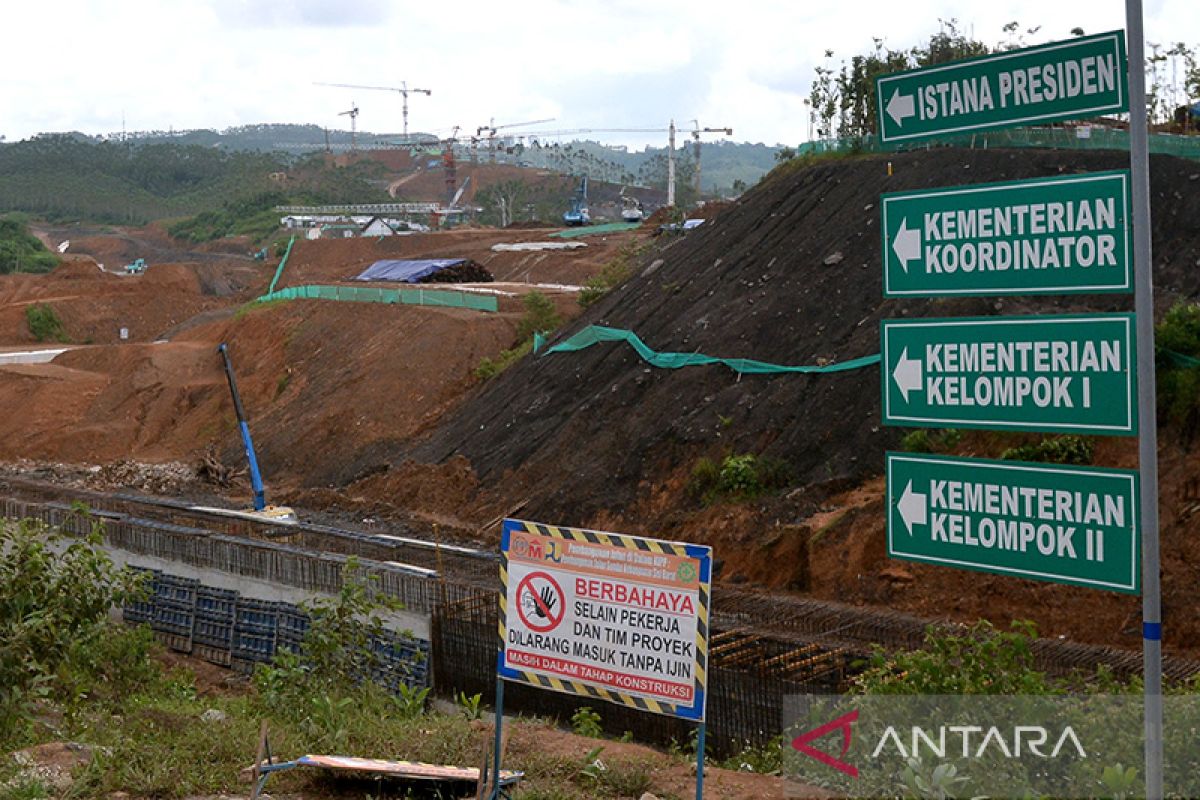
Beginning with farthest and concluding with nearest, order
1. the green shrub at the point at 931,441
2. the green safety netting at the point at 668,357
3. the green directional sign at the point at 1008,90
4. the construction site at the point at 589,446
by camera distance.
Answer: the green safety netting at the point at 668,357 → the green shrub at the point at 931,441 → the construction site at the point at 589,446 → the green directional sign at the point at 1008,90

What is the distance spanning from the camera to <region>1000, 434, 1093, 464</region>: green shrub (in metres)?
20.2

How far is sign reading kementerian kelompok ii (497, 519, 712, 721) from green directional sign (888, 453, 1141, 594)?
1217 mm

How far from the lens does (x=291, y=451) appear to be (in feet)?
124

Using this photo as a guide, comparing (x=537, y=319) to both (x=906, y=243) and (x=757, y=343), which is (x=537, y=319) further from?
(x=906, y=243)

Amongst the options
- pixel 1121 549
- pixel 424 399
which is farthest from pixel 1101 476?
pixel 424 399

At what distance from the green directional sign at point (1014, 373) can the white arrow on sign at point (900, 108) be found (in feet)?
3.72

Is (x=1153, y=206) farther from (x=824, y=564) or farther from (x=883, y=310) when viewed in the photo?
(x=824, y=564)

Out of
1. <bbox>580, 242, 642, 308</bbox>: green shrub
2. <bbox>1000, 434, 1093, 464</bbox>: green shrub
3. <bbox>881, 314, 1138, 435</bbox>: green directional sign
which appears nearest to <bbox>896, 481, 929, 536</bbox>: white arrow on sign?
<bbox>881, 314, 1138, 435</bbox>: green directional sign

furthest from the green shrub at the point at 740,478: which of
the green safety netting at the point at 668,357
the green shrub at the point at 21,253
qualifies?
the green shrub at the point at 21,253

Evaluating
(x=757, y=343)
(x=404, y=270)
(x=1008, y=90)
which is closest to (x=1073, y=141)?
(x=757, y=343)

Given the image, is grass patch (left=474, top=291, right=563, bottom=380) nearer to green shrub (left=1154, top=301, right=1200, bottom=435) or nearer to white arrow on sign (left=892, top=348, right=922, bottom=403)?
green shrub (left=1154, top=301, right=1200, bottom=435)

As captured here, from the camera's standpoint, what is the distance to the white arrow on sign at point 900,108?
7289mm

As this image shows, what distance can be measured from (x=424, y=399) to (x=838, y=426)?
1627 centimetres

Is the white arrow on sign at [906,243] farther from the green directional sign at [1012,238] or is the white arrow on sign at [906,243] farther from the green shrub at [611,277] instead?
the green shrub at [611,277]
